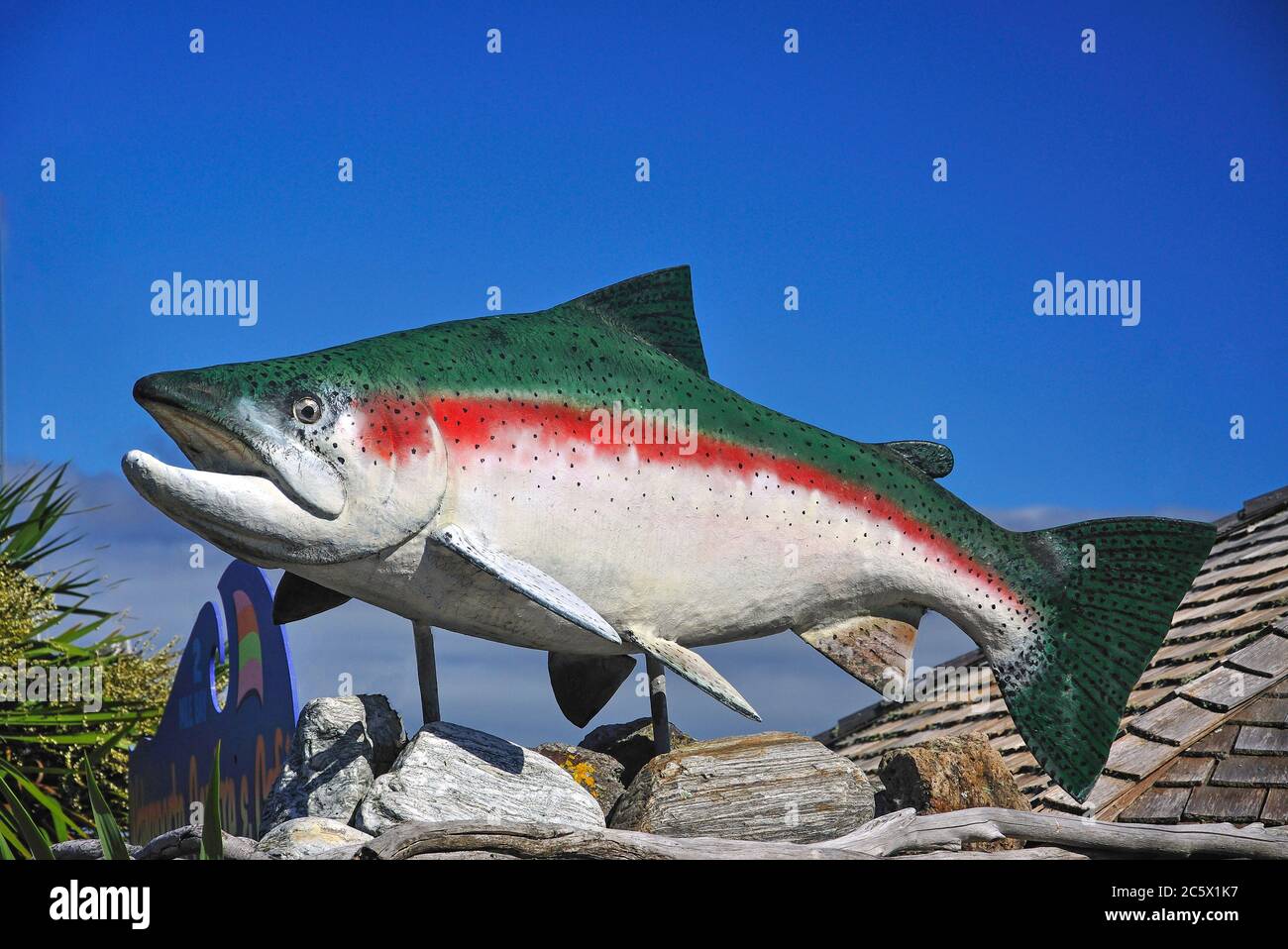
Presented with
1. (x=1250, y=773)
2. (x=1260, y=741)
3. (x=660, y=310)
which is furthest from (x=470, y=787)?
(x=1260, y=741)

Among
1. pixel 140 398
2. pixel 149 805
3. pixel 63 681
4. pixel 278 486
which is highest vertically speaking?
pixel 140 398

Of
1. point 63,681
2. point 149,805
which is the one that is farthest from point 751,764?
point 63,681

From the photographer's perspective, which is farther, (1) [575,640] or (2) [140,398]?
(1) [575,640]

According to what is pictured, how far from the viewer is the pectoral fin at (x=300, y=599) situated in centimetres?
579

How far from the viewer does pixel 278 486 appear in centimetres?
473

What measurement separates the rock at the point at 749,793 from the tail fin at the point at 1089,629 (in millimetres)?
843

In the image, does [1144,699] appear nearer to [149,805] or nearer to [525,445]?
[525,445]

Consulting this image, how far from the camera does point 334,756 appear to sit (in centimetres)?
552

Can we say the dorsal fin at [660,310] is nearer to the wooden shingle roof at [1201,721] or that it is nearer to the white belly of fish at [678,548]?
the white belly of fish at [678,548]

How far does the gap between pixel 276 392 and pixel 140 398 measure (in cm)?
46

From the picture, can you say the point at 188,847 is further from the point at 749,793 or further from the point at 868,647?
the point at 868,647

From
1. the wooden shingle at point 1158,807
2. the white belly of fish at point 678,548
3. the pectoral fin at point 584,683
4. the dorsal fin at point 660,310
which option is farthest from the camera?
the wooden shingle at point 1158,807

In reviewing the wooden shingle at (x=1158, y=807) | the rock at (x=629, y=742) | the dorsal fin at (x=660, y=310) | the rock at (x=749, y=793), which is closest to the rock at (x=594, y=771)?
the rock at (x=629, y=742)

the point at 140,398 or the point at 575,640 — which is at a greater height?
the point at 140,398
